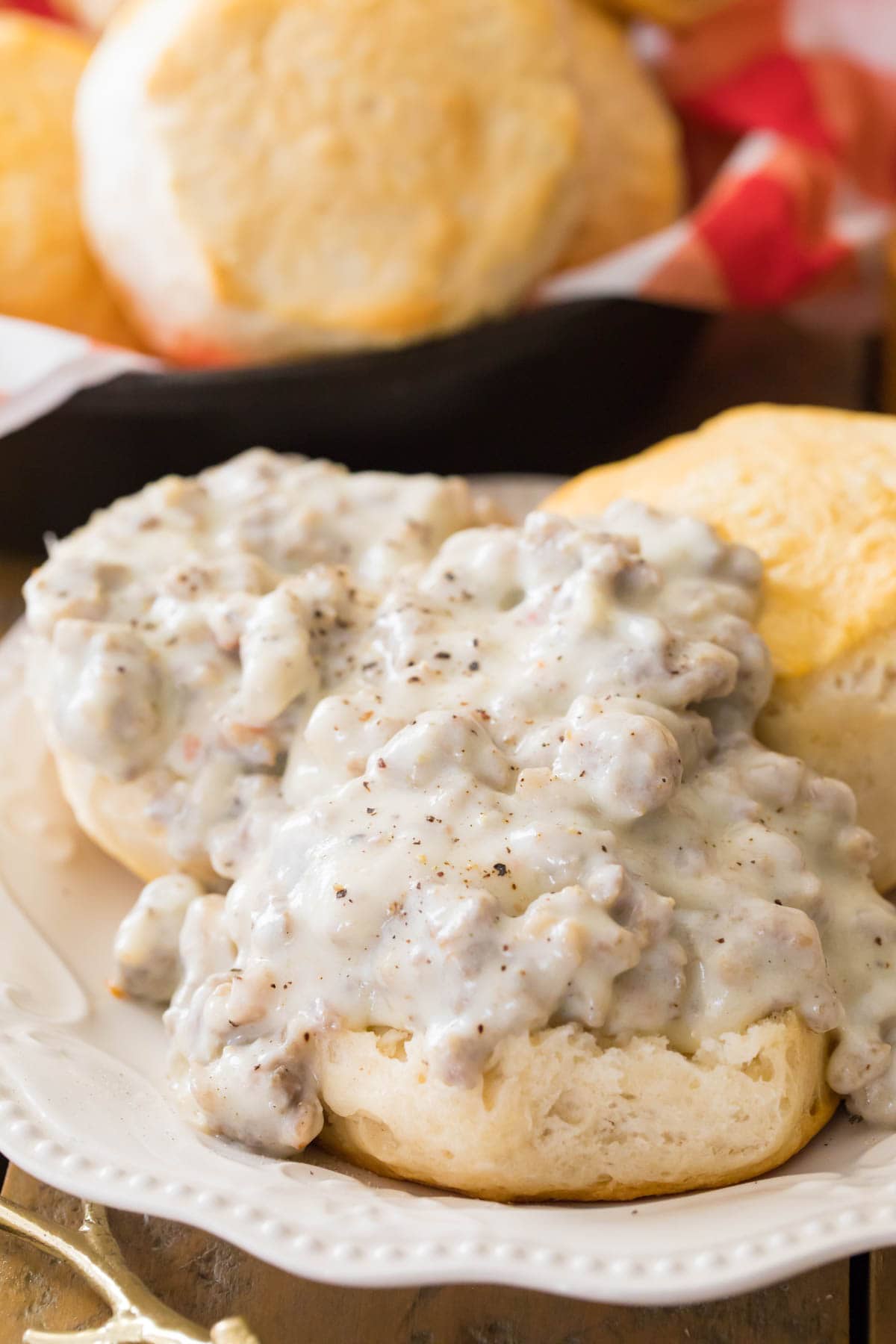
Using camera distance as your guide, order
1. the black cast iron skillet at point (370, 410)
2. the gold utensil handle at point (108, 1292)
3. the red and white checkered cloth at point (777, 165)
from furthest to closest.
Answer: the red and white checkered cloth at point (777, 165), the black cast iron skillet at point (370, 410), the gold utensil handle at point (108, 1292)

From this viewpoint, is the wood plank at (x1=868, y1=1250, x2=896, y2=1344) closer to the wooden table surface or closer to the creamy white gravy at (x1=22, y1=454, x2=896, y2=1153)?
the wooden table surface

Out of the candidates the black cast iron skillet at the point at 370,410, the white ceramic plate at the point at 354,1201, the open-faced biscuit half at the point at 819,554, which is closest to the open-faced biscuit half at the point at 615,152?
the black cast iron skillet at the point at 370,410

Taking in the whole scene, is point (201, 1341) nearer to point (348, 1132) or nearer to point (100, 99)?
point (348, 1132)

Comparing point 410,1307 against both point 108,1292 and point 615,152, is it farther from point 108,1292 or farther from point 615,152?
point 615,152

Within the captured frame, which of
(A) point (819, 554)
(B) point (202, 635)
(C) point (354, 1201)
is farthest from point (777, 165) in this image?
(C) point (354, 1201)

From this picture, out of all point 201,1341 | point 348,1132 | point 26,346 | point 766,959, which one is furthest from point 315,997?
point 26,346

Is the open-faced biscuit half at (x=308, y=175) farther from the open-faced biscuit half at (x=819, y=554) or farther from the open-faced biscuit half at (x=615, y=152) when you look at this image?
the open-faced biscuit half at (x=819, y=554)
